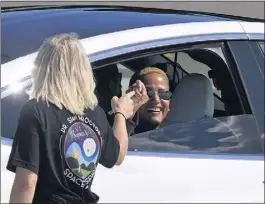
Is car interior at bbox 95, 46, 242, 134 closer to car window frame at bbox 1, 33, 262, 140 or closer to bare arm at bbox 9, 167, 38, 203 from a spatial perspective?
car window frame at bbox 1, 33, 262, 140

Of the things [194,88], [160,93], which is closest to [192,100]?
[194,88]

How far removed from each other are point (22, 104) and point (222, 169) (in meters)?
0.85

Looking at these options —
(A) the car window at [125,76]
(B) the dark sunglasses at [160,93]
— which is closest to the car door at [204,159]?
(B) the dark sunglasses at [160,93]

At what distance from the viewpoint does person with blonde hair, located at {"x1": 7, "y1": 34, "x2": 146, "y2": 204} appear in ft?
7.11

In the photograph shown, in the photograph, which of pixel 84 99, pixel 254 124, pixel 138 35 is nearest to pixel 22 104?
pixel 84 99

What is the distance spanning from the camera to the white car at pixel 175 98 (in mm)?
2406

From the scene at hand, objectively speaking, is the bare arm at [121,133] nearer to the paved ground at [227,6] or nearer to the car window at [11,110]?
the car window at [11,110]

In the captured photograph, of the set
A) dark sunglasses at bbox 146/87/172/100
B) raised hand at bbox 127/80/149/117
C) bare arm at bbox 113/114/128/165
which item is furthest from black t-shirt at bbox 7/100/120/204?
dark sunglasses at bbox 146/87/172/100

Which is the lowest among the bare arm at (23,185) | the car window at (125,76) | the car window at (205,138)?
the bare arm at (23,185)

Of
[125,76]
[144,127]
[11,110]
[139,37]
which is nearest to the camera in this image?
[11,110]

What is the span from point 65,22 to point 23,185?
959 mm

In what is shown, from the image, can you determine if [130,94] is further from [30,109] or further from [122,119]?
[30,109]

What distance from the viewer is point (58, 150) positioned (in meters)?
2.23

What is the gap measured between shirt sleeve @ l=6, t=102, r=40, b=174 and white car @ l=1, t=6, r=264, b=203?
0.39ft
